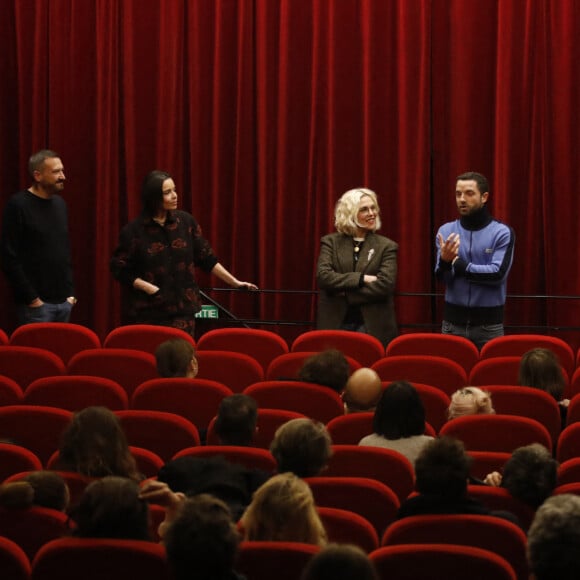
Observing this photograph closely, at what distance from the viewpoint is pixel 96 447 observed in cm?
429

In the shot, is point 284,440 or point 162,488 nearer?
point 162,488

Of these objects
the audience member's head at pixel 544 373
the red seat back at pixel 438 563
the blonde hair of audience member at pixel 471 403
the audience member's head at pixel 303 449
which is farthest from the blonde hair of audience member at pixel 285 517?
the audience member's head at pixel 544 373

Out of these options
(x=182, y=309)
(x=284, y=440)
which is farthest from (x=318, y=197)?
(x=284, y=440)

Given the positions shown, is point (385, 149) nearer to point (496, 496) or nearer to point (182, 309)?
point (182, 309)

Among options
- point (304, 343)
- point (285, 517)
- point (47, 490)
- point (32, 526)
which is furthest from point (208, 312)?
point (285, 517)

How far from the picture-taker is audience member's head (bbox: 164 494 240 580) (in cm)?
313

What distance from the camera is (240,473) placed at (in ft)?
13.8

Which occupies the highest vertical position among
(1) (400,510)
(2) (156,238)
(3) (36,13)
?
(3) (36,13)

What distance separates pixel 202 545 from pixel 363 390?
7.87ft

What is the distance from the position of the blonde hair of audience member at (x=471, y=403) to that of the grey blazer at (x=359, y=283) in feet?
7.34

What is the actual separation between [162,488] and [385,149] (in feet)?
19.5

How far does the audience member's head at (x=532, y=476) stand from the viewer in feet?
13.6

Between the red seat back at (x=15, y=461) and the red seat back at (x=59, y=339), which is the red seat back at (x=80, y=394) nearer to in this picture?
the red seat back at (x=15, y=461)

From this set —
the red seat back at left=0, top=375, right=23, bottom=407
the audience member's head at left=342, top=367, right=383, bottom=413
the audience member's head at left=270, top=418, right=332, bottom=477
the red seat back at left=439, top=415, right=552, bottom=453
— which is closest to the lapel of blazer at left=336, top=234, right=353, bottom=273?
the audience member's head at left=342, top=367, right=383, bottom=413
